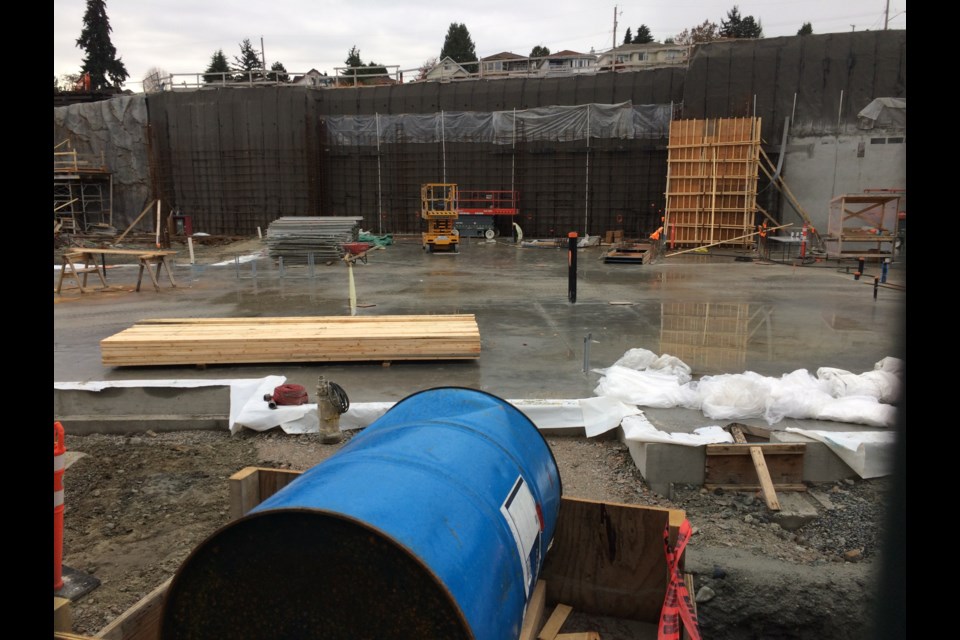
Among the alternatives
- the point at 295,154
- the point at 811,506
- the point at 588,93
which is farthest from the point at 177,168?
the point at 811,506

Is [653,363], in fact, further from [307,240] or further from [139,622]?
[307,240]

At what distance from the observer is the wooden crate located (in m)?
4.00

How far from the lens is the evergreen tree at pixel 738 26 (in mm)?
69000

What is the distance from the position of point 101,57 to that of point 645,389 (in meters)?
69.5

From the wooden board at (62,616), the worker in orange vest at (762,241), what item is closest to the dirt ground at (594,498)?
the wooden board at (62,616)

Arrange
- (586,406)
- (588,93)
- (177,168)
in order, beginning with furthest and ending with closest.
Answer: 1. (177,168)
2. (588,93)
3. (586,406)

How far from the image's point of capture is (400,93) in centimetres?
3059

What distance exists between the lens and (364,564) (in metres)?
2.40

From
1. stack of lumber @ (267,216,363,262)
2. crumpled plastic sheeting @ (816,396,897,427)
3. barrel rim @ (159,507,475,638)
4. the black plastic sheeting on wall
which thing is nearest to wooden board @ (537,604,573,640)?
barrel rim @ (159,507,475,638)

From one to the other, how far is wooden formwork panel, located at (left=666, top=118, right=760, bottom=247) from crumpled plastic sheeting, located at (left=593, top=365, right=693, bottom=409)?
1786cm

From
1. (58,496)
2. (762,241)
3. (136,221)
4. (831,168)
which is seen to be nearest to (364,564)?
(58,496)
